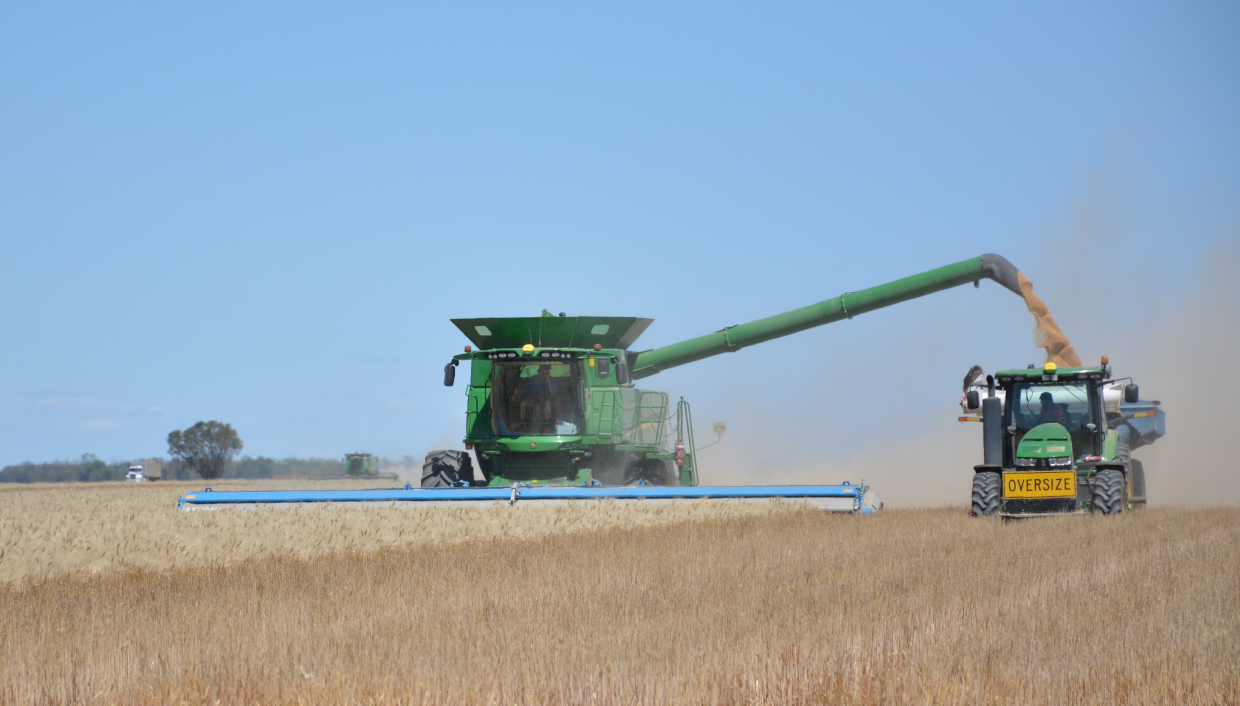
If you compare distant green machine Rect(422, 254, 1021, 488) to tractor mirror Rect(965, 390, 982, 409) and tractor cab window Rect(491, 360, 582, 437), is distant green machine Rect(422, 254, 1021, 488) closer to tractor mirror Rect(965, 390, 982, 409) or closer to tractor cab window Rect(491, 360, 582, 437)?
tractor cab window Rect(491, 360, 582, 437)

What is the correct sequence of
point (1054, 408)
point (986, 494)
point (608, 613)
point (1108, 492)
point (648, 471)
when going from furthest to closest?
point (648, 471), point (1054, 408), point (986, 494), point (1108, 492), point (608, 613)

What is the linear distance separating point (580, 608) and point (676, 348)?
11.1 metres

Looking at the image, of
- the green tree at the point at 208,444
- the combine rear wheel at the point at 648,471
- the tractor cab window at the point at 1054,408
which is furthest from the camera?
the green tree at the point at 208,444

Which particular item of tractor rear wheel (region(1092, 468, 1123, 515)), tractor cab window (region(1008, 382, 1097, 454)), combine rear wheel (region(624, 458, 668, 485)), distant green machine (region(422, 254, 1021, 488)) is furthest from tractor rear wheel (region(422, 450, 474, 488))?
tractor rear wheel (region(1092, 468, 1123, 515))

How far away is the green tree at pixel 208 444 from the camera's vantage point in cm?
6962

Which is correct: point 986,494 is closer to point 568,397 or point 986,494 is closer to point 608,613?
point 568,397

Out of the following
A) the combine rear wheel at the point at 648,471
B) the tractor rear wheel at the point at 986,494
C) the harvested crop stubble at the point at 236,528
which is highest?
the combine rear wheel at the point at 648,471

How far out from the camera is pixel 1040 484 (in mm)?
13117

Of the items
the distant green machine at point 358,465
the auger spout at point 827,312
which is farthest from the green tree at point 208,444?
the auger spout at point 827,312

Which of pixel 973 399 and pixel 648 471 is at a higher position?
pixel 973 399

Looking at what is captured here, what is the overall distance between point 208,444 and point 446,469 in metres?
60.0

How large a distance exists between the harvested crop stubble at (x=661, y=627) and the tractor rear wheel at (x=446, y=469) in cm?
496

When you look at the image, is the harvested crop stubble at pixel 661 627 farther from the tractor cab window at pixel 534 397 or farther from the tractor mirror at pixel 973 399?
the tractor cab window at pixel 534 397

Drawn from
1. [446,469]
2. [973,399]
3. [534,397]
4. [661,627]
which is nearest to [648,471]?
[534,397]
